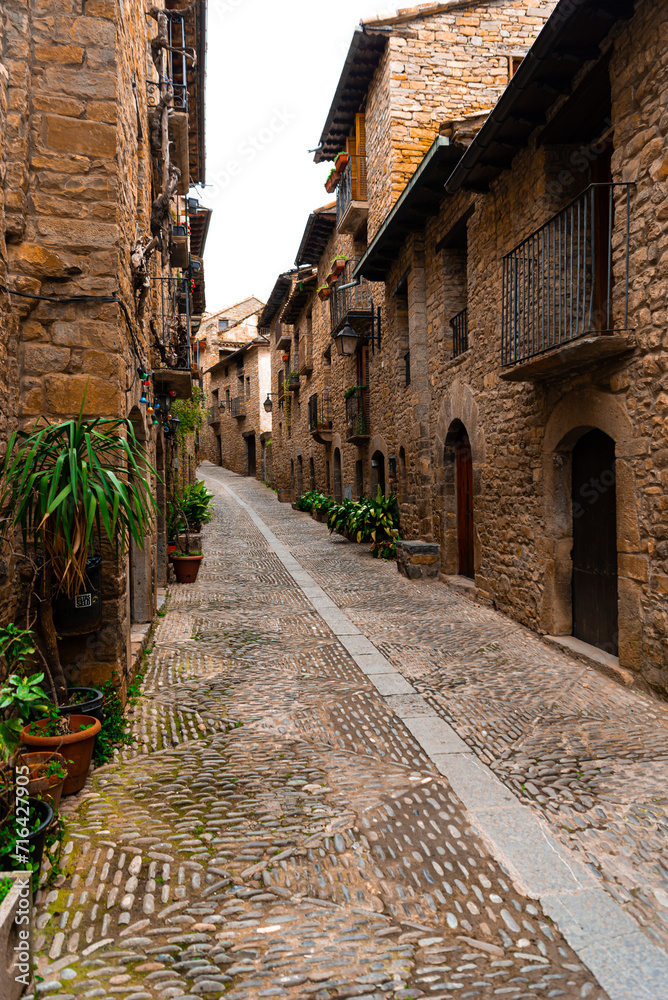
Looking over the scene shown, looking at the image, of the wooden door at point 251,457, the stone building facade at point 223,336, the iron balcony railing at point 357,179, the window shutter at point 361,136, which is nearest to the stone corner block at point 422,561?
the iron balcony railing at point 357,179

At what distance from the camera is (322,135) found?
52.3 feet

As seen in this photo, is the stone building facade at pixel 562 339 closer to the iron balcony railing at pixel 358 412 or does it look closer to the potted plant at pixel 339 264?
the iron balcony railing at pixel 358 412

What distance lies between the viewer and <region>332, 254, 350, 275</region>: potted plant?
16219 mm

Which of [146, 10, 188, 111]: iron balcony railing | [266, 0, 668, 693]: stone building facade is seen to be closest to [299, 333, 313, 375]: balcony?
[146, 10, 188, 111]: iron balcony railing

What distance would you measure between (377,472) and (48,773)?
1258cm

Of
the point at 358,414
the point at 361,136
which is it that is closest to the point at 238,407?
the point at 358,414

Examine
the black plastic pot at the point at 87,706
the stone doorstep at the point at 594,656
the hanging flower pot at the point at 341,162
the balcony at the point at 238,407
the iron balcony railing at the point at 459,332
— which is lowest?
the stone doorstep at the point at 594,656

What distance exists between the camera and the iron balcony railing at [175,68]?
7918 millimetres

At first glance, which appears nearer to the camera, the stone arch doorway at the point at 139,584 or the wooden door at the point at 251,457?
the stone arch doorway at the point at 139,584

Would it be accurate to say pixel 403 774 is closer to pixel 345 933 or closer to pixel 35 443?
pixel 345 933

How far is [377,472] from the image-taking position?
49.7 ft

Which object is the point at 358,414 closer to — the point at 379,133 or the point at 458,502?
the point at 379,133

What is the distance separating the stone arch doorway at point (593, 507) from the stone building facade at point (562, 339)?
0.02 m

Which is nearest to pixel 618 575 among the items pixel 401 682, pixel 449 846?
pixel 401 682
